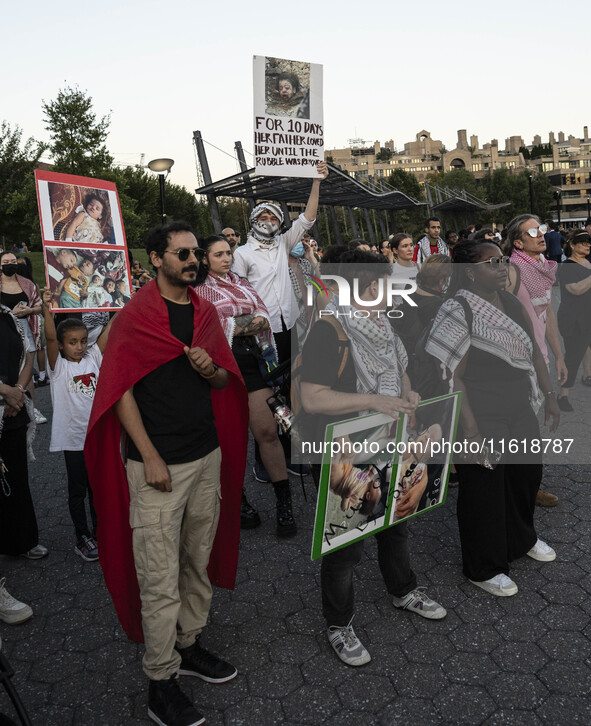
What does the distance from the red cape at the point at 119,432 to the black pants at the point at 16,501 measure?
1383 mm

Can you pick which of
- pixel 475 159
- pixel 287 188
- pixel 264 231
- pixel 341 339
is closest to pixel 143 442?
pixel 341 339

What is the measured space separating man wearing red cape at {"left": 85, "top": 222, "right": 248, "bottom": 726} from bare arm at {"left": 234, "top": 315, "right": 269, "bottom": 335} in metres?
1.25

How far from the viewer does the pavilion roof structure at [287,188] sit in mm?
10328

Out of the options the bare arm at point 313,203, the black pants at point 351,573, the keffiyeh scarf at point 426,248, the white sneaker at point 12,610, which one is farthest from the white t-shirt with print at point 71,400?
the keffiyeh scarf at point 426,248

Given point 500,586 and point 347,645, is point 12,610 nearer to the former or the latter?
point 347,645

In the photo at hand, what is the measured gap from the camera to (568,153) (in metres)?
149

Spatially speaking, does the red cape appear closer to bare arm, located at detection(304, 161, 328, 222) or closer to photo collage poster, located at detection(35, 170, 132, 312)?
photo collage poster, located at detection(35, 170, 132, 312)

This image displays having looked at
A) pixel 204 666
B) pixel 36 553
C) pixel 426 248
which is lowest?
pixel 36 553

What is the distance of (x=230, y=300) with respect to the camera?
4094 millimetres

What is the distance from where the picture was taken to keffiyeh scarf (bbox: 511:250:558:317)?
4.93 meters

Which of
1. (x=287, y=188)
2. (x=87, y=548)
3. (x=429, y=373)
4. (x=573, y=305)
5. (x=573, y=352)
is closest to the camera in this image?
(x=429, y=373)

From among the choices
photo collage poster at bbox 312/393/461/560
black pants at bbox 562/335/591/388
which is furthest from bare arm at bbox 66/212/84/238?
black pants at bbox 562/335/591/388

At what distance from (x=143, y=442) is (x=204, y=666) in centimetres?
112

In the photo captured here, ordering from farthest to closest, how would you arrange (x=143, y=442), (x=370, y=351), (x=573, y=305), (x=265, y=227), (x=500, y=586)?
1. (x=573, y=305)
2. (x=265, y=227)
3. (x=500, y=586)
4. (x=370, y=351)
5. (x=143, y=442)
